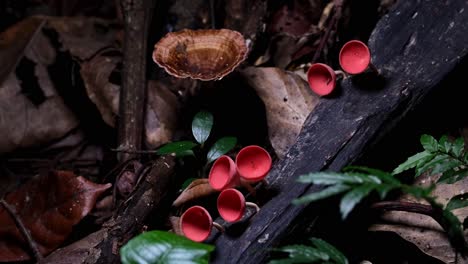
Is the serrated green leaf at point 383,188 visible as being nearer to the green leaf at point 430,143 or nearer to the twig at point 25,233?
the green leaf at point 430,143

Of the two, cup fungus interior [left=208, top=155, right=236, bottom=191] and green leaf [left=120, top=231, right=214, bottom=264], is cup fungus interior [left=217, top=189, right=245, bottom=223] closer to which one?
cup fungus interior [left=208, top=155, right=236, bottom=191]

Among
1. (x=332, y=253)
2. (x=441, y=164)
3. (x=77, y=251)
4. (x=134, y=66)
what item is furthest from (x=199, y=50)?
(x=332, y=253)

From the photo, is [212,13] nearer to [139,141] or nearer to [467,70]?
[139,141]

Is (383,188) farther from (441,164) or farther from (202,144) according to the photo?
(202,144)

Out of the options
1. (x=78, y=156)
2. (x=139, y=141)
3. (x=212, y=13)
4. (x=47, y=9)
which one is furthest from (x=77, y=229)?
(x=47, y=9)

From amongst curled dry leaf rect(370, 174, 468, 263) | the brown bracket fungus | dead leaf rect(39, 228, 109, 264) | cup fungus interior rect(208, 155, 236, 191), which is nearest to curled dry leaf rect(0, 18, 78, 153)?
the brown bracket fungus

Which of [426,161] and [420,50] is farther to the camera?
[420,50]
